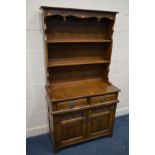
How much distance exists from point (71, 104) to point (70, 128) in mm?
348

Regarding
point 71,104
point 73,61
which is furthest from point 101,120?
point 73,61

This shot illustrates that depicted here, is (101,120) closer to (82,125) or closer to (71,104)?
(82,125)

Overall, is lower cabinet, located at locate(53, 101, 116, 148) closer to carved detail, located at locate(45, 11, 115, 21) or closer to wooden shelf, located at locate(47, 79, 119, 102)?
wooden shelf, located at locate(47, 79, 119, 102)

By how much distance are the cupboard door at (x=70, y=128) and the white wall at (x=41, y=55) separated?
1.55 feet

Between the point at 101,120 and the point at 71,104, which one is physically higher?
the point at 71,104

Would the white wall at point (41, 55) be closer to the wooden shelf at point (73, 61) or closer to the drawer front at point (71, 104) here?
the wooden shelf at point (73, 61)

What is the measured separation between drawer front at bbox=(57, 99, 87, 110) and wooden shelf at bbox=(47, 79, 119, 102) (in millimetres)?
64

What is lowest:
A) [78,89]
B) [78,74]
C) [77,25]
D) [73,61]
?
[78,89]

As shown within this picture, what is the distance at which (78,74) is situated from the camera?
94.2 inches

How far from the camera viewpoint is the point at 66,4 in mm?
2104

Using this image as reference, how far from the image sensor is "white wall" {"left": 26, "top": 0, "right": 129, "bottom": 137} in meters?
2.03
